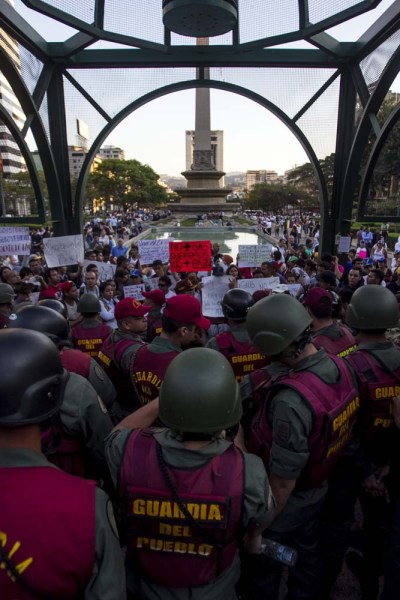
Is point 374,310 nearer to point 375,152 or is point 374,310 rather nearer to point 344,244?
point 375,152

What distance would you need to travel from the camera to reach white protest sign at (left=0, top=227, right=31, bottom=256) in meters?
7.49

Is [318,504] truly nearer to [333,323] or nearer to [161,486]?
[161,486]

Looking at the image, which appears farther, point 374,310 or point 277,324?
point 374,310

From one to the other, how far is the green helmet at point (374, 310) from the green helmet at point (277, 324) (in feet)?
2.50

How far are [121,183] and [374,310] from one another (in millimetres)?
69779

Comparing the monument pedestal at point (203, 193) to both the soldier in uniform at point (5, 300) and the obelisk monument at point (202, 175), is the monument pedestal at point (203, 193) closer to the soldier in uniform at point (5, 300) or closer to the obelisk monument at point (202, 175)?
the obelisk monument at point (202, 175)

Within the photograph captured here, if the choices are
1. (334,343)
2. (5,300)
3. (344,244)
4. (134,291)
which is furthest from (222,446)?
(344,244)

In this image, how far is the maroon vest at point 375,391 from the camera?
2779 mm

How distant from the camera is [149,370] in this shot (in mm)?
3035

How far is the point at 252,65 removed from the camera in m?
9.05

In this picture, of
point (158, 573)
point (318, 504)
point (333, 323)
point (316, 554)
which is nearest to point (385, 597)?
point (316, 554)

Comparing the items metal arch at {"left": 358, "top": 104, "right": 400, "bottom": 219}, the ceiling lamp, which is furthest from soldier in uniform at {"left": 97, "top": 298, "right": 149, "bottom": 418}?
metal arch at {"left": 358, "top": 104, "right": 400, "bottom": 219}

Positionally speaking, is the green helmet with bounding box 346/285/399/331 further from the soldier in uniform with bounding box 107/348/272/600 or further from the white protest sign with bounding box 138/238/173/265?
the white protest sign with bounding box 138/238/173/265

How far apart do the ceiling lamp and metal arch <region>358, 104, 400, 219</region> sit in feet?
11.0
